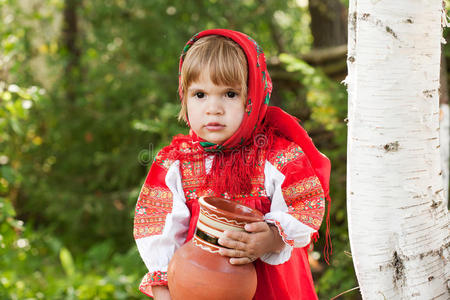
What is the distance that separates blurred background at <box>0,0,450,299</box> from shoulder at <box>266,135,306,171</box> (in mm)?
1996

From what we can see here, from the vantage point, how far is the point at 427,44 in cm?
170

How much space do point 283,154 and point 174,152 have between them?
0.49 m

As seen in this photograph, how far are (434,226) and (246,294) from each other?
0.75 meters

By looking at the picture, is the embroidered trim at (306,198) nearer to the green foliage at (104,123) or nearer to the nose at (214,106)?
the nose at (214,106)

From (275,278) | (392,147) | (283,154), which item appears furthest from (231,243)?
(392,147)

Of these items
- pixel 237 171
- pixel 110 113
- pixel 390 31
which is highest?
pixel 390 31

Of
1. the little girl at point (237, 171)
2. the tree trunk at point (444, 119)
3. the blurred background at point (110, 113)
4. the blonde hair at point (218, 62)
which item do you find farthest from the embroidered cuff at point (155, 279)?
the tree trunk at point (444, 119)

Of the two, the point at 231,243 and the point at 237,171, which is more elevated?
the point at 237,171

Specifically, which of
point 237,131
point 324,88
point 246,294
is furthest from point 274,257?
point 324,88

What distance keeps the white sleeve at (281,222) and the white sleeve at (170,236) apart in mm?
370

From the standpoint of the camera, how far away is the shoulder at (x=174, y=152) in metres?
2.08

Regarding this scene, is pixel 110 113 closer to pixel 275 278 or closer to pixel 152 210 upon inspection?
pixel 152 210

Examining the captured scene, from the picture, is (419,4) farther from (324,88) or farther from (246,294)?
(324,88)

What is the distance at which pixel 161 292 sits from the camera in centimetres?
192
